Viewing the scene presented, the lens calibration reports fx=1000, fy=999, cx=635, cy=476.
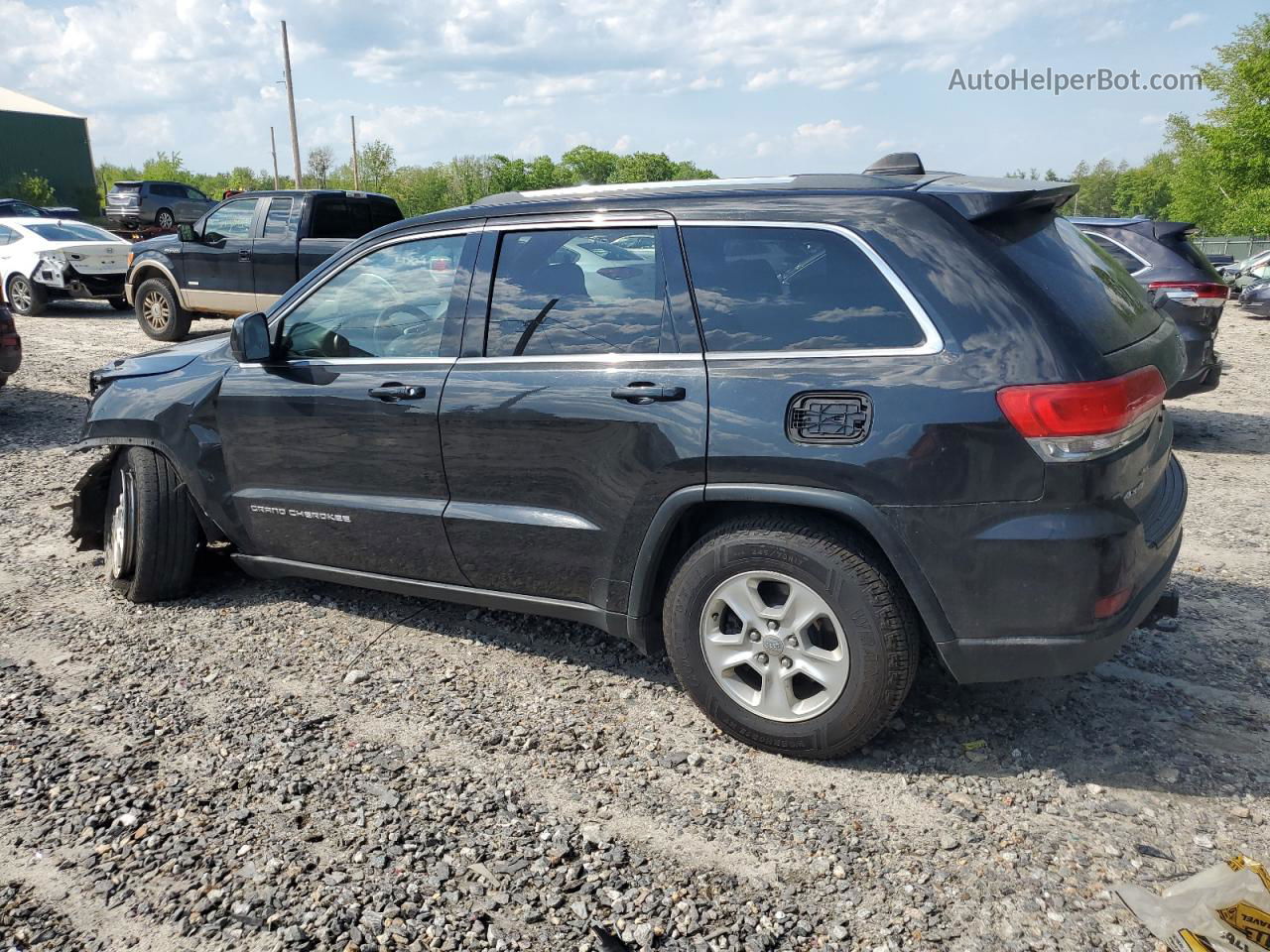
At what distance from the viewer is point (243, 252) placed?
1296 cm

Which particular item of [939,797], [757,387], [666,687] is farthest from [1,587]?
[939,797]

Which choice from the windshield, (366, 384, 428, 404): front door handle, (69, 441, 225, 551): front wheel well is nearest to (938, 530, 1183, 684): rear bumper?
(366, 384, 428, 404): front door handle

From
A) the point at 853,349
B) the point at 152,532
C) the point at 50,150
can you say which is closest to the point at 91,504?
the point at 152,532

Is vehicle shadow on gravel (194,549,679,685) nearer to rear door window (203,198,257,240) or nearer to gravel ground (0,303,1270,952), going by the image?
gravel ground (0,303,1270,952)

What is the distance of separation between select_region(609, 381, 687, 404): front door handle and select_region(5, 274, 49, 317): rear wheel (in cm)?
1629

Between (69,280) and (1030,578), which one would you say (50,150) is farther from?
(1030,578)

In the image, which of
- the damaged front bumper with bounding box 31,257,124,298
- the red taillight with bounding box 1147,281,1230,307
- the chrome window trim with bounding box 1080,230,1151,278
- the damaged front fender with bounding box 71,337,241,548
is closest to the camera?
the damaged front fender with bounding box 71,337,241,548

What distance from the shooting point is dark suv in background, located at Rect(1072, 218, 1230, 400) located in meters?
7.83

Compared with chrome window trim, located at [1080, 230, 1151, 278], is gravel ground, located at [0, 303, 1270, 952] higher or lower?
lower

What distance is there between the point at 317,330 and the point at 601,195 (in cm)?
141

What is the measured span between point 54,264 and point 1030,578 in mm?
17252

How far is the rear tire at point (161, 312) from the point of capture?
550 inches

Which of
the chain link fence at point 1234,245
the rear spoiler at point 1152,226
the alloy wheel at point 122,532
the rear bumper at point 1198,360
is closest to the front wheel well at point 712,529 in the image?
the alloy wheel at point 122,532

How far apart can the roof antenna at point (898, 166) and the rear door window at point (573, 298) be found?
0.89 metres
